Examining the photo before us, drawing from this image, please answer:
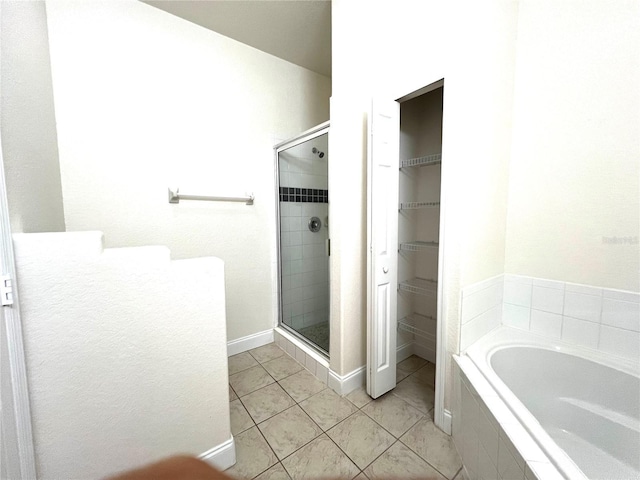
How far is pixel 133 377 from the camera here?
3.07ft

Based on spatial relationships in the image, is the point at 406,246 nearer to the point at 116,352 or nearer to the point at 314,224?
the point at 314,224

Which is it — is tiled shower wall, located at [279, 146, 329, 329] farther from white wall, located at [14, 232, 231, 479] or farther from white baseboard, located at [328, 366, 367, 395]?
white wall, located at [14, 232, 231, 479]

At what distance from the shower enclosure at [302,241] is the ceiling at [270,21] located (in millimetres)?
807

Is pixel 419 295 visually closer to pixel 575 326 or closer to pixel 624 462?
pixel 575 326

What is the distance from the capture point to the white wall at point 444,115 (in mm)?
1241

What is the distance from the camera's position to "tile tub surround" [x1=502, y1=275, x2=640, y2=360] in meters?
1.24

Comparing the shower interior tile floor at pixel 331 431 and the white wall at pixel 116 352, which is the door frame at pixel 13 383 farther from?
the shower interior tile floor at pixel 331 431

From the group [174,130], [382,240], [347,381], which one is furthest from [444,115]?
[174,130]

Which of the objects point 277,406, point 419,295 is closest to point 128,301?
point 277,406

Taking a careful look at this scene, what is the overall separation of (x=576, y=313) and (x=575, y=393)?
40 cm

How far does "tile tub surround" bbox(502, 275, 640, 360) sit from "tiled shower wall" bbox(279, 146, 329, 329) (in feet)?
4.38

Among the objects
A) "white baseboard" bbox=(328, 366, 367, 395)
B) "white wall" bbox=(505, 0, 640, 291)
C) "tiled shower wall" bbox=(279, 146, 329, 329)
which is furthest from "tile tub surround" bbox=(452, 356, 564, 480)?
"tiled shower wall" bbox=(279, 146, 329, 329)

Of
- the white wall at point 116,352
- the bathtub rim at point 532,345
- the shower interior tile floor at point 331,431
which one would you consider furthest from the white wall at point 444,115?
the white wall at point 116,352

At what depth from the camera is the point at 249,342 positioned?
2246 millimetres
